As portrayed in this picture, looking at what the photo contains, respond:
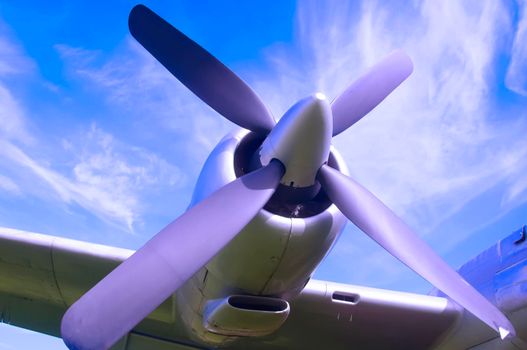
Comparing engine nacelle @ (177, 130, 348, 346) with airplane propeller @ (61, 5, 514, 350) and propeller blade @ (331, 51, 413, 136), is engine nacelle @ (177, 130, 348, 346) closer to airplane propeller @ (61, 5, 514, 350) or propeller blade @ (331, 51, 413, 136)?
airplane propeller @ (61, 5, 514, 350)

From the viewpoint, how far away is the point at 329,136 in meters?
4.50

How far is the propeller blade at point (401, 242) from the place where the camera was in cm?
446

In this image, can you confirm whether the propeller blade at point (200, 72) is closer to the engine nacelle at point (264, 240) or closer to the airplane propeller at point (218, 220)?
the airplane propeller at point (218, 220)

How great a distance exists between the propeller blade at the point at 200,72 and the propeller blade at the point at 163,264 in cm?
77

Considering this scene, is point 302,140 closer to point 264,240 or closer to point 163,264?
point 264,240

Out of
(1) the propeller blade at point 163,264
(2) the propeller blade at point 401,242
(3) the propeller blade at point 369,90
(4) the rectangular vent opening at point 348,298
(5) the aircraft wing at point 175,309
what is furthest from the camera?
(4) the rectangular vent opening at point 348,298

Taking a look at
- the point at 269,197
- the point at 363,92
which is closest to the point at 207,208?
the point at 269,197

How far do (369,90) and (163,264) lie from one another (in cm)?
311

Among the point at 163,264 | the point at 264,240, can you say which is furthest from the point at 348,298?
the point at 163,264

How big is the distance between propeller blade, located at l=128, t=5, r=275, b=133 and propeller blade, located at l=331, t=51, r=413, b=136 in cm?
80

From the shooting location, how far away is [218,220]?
425 cm

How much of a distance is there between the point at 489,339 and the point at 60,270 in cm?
566

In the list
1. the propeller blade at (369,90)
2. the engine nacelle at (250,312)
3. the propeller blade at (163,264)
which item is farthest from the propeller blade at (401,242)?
the engine nacelle at (250,312)

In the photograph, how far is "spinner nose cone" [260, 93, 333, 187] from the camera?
171 inches
